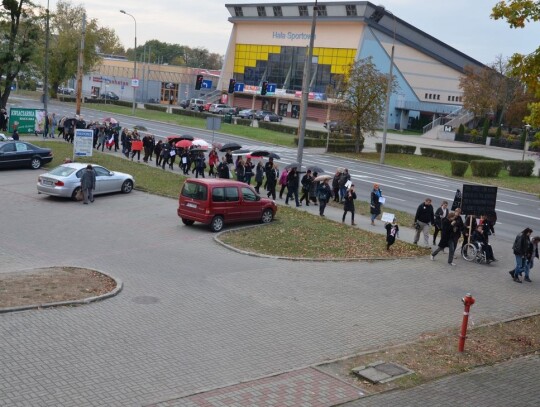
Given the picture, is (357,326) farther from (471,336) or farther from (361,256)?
(361,256)

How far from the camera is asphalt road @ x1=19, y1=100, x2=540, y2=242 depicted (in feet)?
95.6

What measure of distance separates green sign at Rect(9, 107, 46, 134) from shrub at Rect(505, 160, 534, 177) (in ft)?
102

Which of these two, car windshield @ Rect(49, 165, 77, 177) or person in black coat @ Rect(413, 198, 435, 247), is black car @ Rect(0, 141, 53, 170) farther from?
person in black coat @ Rect(413, 198, 435, 247)

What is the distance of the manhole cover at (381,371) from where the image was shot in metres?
10.1

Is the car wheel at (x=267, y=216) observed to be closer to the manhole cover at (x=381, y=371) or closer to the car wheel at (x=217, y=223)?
the car wheel at (x=217, y=223)

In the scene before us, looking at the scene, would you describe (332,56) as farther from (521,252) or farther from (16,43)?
(521,252)

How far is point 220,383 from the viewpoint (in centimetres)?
955

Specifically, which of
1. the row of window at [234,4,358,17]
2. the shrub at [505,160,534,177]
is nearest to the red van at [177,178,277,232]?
the shrub at [505,160,534,177]

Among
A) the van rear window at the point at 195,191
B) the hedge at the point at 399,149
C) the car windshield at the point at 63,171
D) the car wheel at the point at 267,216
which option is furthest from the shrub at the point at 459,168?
the van rear window at the point at 195,191

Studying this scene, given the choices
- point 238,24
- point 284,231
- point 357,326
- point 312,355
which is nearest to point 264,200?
point 284,231

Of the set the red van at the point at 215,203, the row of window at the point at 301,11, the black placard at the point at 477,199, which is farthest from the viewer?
the row of window at the point at 301,11

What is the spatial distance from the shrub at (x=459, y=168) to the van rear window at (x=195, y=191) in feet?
94.3

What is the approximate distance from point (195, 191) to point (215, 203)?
71 centimetres

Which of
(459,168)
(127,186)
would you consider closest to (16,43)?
(127,186)
